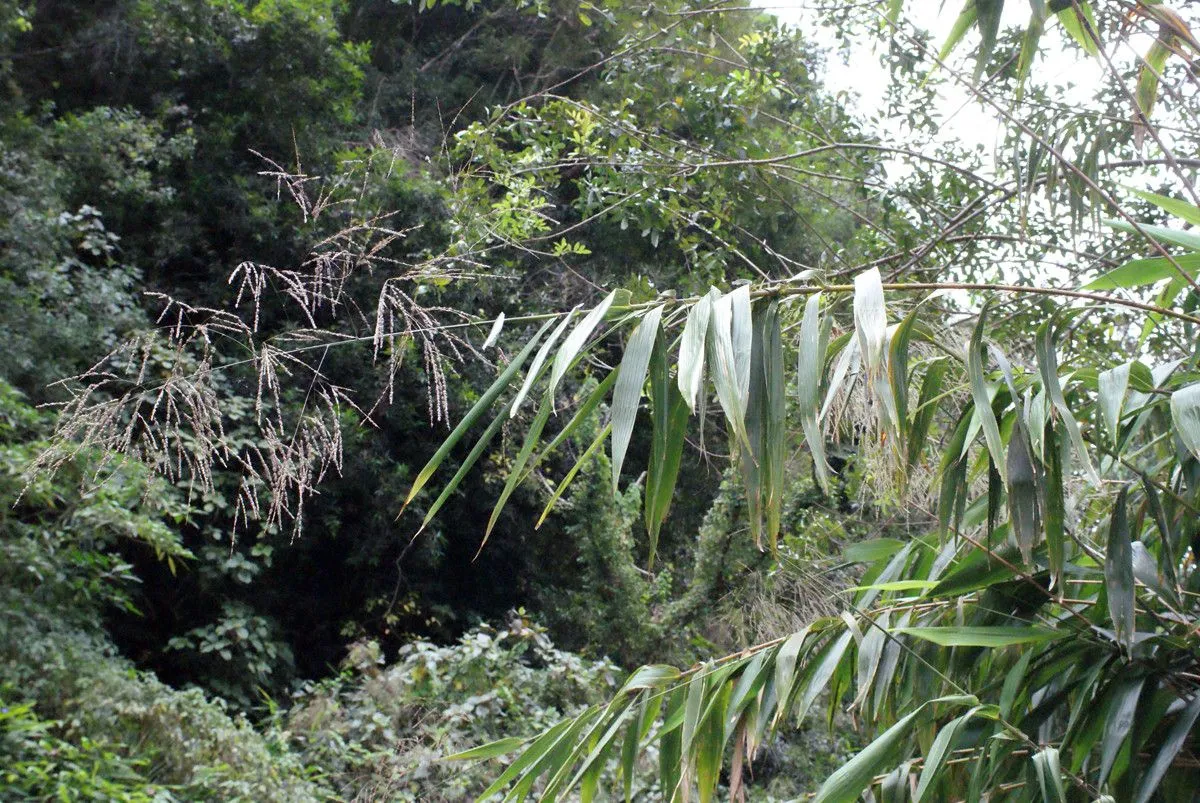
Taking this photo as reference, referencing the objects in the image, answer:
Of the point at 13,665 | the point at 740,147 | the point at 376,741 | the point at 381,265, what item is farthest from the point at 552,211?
the point at 13,665

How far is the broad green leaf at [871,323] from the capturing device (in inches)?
35.5

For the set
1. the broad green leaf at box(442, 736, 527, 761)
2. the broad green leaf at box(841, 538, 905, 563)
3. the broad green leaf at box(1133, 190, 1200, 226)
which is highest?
the broad green leaf at box(1133, 190, 1200, 226)

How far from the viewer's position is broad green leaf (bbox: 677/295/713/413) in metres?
0.90

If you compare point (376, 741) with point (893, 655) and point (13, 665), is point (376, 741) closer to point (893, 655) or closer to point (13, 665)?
point (13, 665)

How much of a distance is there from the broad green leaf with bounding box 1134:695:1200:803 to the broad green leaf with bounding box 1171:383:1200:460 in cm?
31

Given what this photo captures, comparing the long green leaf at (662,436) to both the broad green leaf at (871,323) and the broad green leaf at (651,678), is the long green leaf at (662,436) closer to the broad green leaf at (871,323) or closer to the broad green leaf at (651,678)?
the broad green leaf at (871,323)

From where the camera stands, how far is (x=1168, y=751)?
1.14 m

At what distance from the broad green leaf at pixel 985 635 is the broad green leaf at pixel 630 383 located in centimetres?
46

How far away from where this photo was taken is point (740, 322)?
1.00 m

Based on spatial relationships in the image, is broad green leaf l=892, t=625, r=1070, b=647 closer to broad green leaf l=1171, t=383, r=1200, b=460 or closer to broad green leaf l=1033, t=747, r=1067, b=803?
broad green leaf l=1033, t=747, r=1067, b=803

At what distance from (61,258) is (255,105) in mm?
1290

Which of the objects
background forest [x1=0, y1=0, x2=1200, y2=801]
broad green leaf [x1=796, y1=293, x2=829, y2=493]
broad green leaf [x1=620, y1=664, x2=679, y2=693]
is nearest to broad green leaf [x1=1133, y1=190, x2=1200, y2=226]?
background forest [x1=0, y1=0, x2=1200, y2=801]

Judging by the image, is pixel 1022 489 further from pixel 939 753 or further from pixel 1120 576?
pixel 939 753

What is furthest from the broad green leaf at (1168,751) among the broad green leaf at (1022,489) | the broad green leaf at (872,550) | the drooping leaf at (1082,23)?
the drooping leaf at (1082,23)
